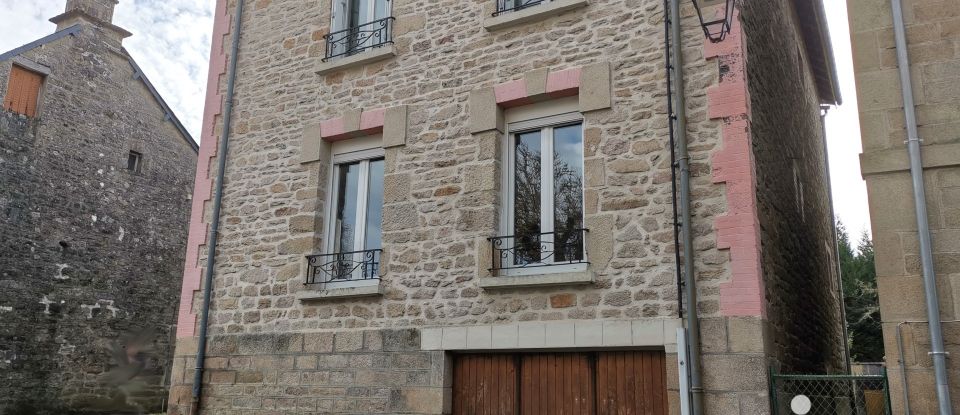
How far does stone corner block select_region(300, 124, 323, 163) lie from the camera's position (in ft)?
26.9

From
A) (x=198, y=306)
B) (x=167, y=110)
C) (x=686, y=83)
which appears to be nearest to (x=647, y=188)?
(x=686, y=83)

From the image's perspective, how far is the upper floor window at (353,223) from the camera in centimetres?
777

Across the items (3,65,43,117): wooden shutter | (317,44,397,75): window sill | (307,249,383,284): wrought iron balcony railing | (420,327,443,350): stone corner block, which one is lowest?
(420,327,443,350): stone corner block

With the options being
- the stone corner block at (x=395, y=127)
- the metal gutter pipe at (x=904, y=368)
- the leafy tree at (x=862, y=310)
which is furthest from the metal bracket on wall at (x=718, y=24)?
the leafy tree at (x=862, y=310)

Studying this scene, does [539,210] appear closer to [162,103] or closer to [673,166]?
[673,166]

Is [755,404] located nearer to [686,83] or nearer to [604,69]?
[686,83]

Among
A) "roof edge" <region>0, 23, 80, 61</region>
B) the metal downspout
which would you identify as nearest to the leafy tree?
the metal downspout

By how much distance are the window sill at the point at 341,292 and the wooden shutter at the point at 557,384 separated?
5.16 feet

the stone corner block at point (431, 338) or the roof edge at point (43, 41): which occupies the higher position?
the roof edge at point (43, 41)

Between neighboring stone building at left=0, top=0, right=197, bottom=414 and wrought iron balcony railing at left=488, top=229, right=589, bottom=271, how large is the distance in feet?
34.4

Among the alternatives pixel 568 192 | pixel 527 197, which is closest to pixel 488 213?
pixel 527 197

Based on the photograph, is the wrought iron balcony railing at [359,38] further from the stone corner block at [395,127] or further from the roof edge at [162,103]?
the roof edge at [162,103]

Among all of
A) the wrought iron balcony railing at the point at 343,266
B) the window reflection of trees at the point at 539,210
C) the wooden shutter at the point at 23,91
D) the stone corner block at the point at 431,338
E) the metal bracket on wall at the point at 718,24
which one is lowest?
the stone corner block at the point at 431,338

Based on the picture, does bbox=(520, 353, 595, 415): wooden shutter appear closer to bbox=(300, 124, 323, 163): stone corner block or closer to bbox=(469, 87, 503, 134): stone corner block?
bbox=(469, 87, 503, 134): stone corner block
